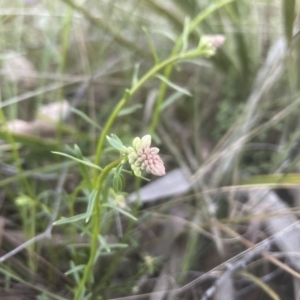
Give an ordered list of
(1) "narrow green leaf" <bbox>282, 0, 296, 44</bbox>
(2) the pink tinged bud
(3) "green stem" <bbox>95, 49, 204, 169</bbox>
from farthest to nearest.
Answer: (1) "narrow green leaf" <bbox>282, 0, 296, 44</bbox>, (3) "green stem" <bbox>95, 49, 204, 169</bbox>, (2) the pink tinged bud

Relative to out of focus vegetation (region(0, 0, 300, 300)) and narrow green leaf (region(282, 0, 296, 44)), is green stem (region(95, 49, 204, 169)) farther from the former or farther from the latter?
narrow green leaf (region(282, 0, 296, 44))

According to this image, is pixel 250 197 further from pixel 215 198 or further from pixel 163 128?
pixel 163 128

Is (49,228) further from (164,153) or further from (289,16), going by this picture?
(289,16)

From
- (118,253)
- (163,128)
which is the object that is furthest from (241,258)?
(163,128)

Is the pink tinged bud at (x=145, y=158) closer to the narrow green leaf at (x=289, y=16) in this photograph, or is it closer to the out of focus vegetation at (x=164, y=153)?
the out of focus vegetation at (x=164, y=153)

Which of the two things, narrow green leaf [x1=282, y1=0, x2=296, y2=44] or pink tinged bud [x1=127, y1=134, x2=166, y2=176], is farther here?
narrow green leaf [x1=282, y1=0, x2=296, y2=44]

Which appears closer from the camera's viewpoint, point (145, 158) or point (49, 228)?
point (145, 158)

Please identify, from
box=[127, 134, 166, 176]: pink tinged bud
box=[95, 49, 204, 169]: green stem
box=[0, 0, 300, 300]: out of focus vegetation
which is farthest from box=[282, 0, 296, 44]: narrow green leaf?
box=[127, 134, 166, 176]: pink tinged bud

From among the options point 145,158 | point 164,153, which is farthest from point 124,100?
point 164,153
